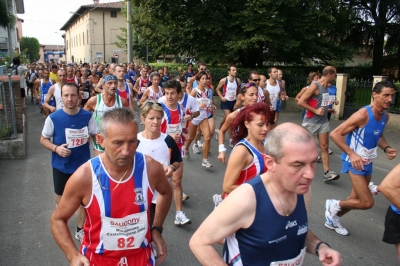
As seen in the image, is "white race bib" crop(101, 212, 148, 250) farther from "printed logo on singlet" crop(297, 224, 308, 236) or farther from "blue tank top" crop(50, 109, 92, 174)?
"blue tank top" crop(50, 109, 92, 174)

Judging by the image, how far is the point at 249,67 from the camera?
755 inches

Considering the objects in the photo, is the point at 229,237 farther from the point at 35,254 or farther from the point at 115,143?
the point at 35,254

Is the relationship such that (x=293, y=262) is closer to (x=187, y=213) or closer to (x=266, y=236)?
(x=266, y=236)

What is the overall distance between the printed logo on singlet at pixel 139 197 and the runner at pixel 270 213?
60 cm

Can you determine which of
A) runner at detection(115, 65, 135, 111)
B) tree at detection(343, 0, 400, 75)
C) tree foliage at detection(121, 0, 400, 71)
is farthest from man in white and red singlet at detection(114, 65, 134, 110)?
tree at detection(343, 0, 400, 75)

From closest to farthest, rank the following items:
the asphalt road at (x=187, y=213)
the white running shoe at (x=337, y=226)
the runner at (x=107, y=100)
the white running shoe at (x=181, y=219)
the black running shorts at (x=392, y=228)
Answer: the black running shorts at (x=392, y=228), the asphalt road at (x=187, y=213), the white running shoe at (x=337, y=226), the white running shoe at (x=181, y=219), the runner at (x=107, y=100)

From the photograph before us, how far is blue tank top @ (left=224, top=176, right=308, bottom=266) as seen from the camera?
1869 millimetres

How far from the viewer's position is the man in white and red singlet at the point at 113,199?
2316 mm

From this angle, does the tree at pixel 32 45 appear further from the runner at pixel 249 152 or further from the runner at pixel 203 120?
the runner at pixel 249 152

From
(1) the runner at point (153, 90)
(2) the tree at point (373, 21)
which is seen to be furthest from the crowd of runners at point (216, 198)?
(2) the tree at point (373, 21)

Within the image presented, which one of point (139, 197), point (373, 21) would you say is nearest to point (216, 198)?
point (139, 197)

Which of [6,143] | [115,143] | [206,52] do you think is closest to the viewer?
[115,143]

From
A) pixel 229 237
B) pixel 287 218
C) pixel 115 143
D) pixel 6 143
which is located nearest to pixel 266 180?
pixel 287 218

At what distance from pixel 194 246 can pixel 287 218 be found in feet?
1.57
